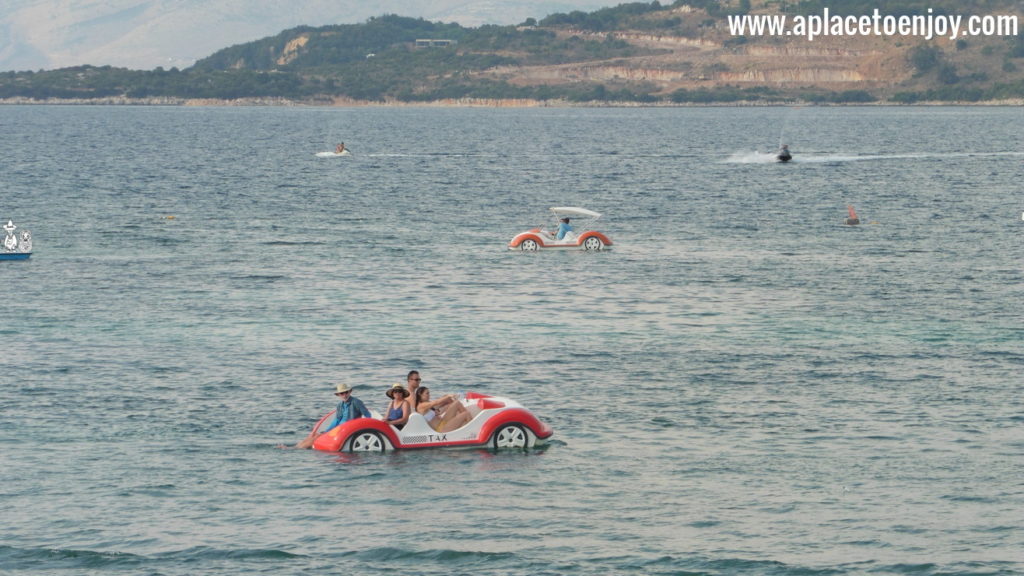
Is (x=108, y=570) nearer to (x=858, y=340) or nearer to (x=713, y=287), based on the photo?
(x=858, y=340)

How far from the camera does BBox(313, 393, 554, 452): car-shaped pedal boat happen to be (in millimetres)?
32406

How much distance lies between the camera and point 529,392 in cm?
3866

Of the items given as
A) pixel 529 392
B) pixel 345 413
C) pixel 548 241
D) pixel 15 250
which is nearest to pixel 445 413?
pixel 345 413

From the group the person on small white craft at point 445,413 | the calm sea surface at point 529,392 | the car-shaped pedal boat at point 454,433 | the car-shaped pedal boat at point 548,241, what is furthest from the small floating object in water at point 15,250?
the person on small white craft at point 445,413

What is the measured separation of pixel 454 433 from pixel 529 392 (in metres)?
6.07

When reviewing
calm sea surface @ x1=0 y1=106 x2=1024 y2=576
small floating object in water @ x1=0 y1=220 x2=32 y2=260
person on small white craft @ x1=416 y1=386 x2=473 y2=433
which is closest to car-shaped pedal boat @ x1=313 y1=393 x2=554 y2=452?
person on small white craft @ x1=416 y1=386 x2=473 y2=433

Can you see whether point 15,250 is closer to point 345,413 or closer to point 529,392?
point 529,392

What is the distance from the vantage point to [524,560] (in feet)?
85.1

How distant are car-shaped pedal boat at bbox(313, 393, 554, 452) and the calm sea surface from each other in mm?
418

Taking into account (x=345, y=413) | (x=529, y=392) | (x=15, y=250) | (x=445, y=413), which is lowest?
(x=529, y=392)

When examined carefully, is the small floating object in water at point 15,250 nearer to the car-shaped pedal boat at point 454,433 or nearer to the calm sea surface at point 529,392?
the calm sea surface at point 529,392

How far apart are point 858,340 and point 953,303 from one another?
8810 mm

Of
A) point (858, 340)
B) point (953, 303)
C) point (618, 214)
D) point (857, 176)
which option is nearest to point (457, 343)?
point (858, 340)

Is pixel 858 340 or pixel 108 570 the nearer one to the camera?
pixel 108 570
